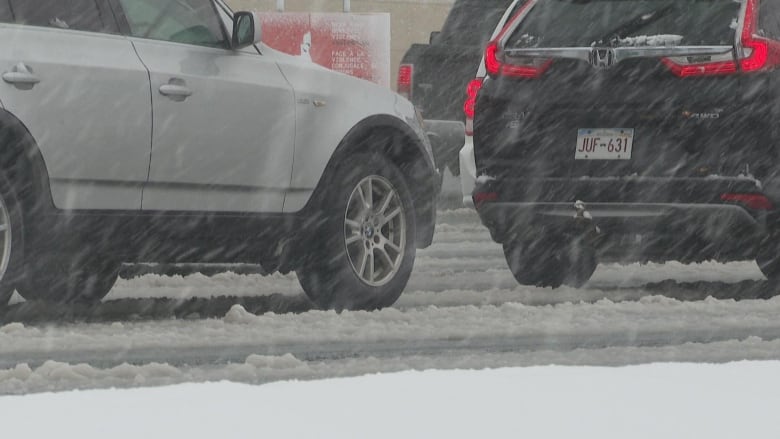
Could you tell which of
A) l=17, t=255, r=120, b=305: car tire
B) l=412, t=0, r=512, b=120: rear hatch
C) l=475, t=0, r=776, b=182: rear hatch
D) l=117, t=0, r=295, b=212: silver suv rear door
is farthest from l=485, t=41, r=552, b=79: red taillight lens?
l=412, t=0, r=512, b=120: rear hatch

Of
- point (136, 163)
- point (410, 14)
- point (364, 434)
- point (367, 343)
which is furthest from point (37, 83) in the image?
point (410, 14)

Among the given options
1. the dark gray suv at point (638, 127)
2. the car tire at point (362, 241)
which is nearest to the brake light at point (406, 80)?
the dark gray suv at point (638, 127)

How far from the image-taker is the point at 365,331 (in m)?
7.98

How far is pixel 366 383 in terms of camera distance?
19.8 feet

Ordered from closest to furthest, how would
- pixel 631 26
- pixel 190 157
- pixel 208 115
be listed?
1. pixel 190 157
2. pixel 208 115
3. pixel 631 26

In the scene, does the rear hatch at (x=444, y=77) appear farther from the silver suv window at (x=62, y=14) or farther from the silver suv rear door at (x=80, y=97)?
the silver suv rear door at (x=80, y=97)

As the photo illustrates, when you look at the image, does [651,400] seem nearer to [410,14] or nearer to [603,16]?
[603,16]

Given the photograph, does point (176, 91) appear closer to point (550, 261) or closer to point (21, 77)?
point (21, 77)

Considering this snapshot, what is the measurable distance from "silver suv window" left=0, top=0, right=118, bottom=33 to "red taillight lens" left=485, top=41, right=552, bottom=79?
241cm

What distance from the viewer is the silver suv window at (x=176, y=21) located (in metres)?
8.24

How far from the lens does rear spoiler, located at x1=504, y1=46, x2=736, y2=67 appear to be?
9.05 m

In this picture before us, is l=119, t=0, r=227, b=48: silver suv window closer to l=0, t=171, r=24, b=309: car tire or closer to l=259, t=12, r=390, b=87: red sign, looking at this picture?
l=0, t=171, r=24, b=309: car tire

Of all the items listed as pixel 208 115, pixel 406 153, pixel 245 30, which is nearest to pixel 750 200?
pixel 406 153

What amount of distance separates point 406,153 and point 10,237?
263cm
